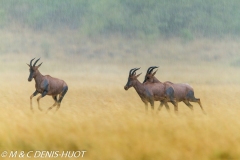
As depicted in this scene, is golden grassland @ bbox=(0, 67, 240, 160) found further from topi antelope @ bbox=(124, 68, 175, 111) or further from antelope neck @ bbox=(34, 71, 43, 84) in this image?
antelope neck @ bbox=(34, 71, 43, 84)

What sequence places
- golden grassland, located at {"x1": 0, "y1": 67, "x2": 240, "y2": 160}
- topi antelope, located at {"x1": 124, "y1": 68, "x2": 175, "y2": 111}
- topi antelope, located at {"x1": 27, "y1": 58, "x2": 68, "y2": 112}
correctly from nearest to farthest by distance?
1. golden grassland, located at {"x1": 0, "y1": 67, "x2": 240, "y2": 160}
2. topi antelope, located at {"x1": 124, "y1": 68, "x2": 175, "y2": 111}
3. topi antelope, located at {"x1": 27, "y1": 58, "x2": 68, "y2": 112}

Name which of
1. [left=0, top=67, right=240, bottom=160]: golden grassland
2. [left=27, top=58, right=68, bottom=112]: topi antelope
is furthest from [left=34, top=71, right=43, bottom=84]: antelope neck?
[left=0, top=67, right=240, bottom=160]: golden grassland

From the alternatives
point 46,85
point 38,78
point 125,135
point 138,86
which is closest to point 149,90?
point 138,86

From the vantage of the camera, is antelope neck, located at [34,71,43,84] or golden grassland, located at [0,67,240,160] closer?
golden grassland, located at [0,67,240,160]

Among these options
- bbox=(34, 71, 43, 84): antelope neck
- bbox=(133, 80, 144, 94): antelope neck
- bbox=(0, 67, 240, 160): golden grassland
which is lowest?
bbox=(0, 67, 240, 160): golden grassland

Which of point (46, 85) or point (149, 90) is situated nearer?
point (149, 90)

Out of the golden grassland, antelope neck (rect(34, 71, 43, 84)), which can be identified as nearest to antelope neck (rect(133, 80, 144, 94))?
antelope neck (rect(34, 71, 43, 84))

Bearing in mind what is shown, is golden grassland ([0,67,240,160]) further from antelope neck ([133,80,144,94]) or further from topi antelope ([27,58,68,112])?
topi antelope ([27,58,68,112])

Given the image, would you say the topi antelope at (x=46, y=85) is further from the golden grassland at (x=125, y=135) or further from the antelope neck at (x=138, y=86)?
the golden grassland at (x=125, y=135)

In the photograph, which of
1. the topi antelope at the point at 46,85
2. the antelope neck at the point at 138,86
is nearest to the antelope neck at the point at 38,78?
the topi antelope at the point at 46,85

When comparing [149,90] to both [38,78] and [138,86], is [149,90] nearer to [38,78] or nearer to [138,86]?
Answer: [138,86]

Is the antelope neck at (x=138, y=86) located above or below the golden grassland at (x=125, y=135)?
above

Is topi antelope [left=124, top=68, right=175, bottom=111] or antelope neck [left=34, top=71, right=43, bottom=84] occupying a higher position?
antelope neck [left=34, top=71, right=43, bottom=84]

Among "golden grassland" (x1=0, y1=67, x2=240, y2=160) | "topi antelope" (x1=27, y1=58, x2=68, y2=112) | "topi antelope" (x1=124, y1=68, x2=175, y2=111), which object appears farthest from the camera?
"topi antelope" (x1=27, y1=58, x2=68, y2=112)
